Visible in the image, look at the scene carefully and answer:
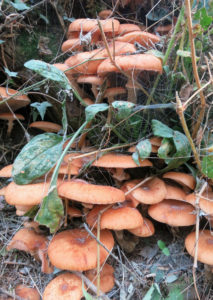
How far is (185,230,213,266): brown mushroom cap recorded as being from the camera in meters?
1.59

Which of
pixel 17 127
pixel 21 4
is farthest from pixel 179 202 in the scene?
pixel 21 4

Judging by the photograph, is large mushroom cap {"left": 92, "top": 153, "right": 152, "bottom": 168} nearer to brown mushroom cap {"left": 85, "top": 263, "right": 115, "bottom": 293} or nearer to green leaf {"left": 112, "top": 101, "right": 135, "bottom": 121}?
green leaf {"left": 112, "top": 101, "right": 135, "bottom": 121}

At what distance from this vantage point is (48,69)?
1814mm

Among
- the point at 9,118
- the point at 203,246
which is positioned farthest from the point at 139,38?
the point at 203,246

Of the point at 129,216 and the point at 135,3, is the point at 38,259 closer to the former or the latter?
the point at 129,216

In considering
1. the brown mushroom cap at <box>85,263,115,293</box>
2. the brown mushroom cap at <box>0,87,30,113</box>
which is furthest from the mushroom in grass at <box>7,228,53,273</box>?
the brown mushroom cap at <box>0,87,30,113</box>

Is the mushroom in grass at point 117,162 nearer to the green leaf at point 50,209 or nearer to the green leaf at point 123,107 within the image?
the green leaf at point 123,107

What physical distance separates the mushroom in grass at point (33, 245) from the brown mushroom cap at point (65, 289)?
169 millimetres

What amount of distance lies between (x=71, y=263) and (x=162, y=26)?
2308 mm

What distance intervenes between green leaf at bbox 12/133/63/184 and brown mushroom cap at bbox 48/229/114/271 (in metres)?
0.44

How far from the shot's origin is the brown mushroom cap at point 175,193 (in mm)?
1911

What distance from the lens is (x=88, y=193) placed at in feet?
5.12

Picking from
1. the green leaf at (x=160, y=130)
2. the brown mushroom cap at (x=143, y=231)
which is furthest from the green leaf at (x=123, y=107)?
the brown mushroom cap at (x=143, y=231)

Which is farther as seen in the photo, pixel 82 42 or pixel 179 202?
pixel 82 42
